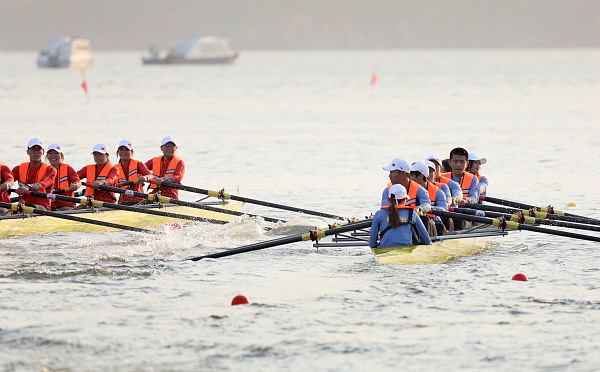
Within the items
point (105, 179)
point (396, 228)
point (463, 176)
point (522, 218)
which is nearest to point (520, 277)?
point (522, 218)

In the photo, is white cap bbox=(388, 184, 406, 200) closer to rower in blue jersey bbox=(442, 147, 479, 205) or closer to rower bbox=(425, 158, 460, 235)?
rower bbox=(425, 158, 460, 235)

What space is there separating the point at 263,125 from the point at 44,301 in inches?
1204

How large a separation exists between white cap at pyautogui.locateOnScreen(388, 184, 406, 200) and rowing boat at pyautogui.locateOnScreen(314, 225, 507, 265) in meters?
0.85

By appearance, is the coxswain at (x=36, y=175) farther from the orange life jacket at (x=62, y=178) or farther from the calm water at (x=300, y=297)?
the calm water at (x=300, y=297)

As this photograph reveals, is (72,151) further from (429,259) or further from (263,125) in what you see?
(429,259)

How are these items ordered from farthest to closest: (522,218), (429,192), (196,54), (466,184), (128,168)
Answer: (196,54) < (128,168) < (466,184) < (522,218) < (429,192)

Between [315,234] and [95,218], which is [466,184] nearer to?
[315,234]

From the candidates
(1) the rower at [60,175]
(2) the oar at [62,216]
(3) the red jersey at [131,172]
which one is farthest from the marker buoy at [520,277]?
(1) the rower at [60,175]

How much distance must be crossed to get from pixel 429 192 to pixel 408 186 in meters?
0.82

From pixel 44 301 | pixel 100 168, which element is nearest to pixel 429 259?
pixel 44 301

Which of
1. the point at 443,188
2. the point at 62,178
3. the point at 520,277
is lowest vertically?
the point at 520,277

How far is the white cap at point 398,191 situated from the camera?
11.4 m

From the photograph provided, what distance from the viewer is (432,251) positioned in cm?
→ 1245

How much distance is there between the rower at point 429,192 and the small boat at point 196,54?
138617 mm
